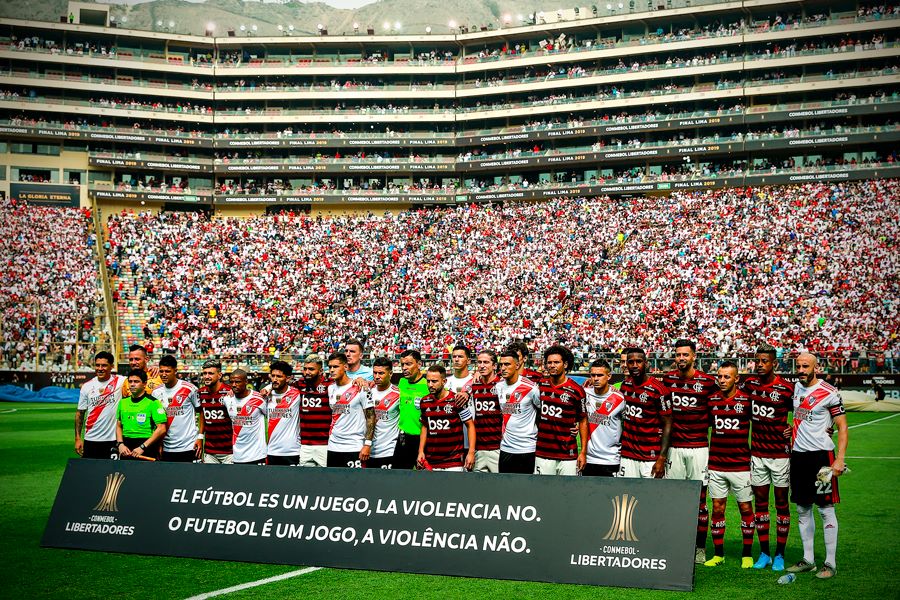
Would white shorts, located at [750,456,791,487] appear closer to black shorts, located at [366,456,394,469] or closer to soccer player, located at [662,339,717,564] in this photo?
soccer player, located at [662,339,717,564]

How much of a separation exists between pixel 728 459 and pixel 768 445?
0.53 meters

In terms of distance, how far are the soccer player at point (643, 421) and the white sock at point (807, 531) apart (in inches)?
68.1

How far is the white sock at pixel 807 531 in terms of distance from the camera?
420 inches

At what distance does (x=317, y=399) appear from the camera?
1302 centimetres

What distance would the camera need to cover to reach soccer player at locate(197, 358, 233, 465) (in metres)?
13.2

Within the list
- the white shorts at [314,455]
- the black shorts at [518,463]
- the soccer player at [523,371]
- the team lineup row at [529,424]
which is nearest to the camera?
the team lineup row at [529,424]

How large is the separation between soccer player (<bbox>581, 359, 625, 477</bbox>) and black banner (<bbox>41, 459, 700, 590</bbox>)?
1.96 meters

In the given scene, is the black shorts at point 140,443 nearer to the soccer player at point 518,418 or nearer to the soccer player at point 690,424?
the soccer player at point 518,418

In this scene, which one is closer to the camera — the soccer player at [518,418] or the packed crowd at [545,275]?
the soccer player at [518,418]

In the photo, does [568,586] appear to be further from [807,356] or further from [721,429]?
Answer: [807,356]

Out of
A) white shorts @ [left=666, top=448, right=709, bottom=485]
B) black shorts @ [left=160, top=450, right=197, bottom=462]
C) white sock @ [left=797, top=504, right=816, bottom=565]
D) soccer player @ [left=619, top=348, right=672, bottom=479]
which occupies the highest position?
soccer player @ [left=619, top=348, right=672, bottom=479]

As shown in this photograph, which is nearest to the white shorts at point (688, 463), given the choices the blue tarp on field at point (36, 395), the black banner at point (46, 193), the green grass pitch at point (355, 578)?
the green grass pitch at point (355, 578)

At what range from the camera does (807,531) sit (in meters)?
10.8

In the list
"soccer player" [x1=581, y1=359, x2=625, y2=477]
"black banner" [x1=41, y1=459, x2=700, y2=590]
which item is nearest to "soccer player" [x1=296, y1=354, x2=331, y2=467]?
"black banner" [x1=41, y1=459, x2=700, y2=590]
